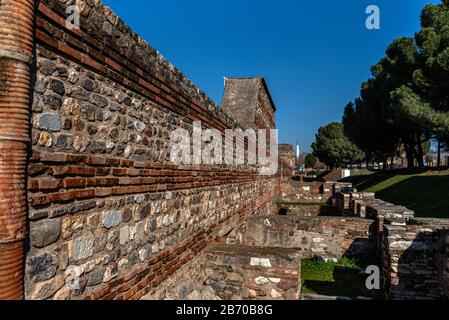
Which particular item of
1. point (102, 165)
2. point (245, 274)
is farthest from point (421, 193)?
point (102, 165)

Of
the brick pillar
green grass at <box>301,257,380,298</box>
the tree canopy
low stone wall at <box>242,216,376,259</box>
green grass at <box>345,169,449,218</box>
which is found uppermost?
the tree canopy

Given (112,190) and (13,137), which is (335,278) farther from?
(13,137)

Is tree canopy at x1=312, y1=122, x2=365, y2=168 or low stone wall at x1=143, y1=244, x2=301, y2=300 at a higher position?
tree canopy at x1=312, y1=122, x2=365, y2=168

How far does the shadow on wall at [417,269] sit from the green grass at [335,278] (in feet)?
2.75

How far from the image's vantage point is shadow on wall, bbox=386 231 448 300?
19.4 ft

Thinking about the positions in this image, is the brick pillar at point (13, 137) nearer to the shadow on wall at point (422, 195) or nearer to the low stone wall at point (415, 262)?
the low stone wall at point (415, 262)

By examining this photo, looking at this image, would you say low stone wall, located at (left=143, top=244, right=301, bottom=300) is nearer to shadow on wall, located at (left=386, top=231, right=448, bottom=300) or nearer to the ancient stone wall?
the ancient stone wall

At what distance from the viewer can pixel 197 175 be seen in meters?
5.34

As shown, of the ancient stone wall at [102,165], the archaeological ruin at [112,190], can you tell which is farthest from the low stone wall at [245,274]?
the ancient stone wall at [102,165]

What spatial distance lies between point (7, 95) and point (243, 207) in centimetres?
720

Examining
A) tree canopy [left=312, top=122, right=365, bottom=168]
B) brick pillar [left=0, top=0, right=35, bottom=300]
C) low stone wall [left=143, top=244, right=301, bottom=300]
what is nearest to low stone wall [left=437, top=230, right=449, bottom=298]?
low stone wall [left=143, top=244, right=301, bottom=300]

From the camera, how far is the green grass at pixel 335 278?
703 centimetres
